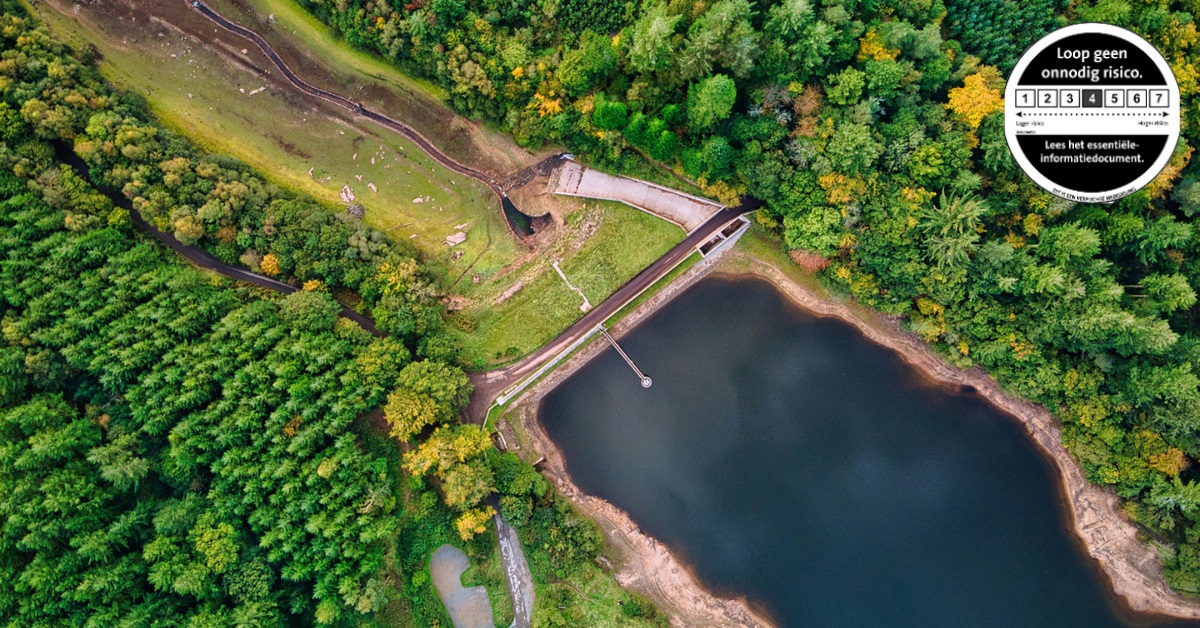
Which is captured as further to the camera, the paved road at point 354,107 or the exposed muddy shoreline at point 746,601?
the paved road at point 354,107

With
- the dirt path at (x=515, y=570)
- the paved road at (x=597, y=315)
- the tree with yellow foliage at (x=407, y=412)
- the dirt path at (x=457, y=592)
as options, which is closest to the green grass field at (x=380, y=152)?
the paved road at (x=597, y=315)

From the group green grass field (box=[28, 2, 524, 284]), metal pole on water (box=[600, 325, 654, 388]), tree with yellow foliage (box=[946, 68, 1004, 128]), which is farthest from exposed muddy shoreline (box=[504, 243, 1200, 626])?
tree with yellow foliage (box=[946, 68, 1004, 128])

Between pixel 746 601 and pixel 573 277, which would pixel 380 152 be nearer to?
pixel 573 277

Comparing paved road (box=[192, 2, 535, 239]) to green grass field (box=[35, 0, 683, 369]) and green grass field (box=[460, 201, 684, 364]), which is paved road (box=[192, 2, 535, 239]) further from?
green grass field (box=[460, 201, 684, 364])

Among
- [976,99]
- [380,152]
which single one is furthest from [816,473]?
[380,152]

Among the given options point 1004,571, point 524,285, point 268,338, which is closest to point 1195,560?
point 1004,571

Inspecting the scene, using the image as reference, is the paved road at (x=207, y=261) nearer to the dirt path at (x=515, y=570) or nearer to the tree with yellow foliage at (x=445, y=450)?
the tree with yellow foliage at (x=445, y=450)
